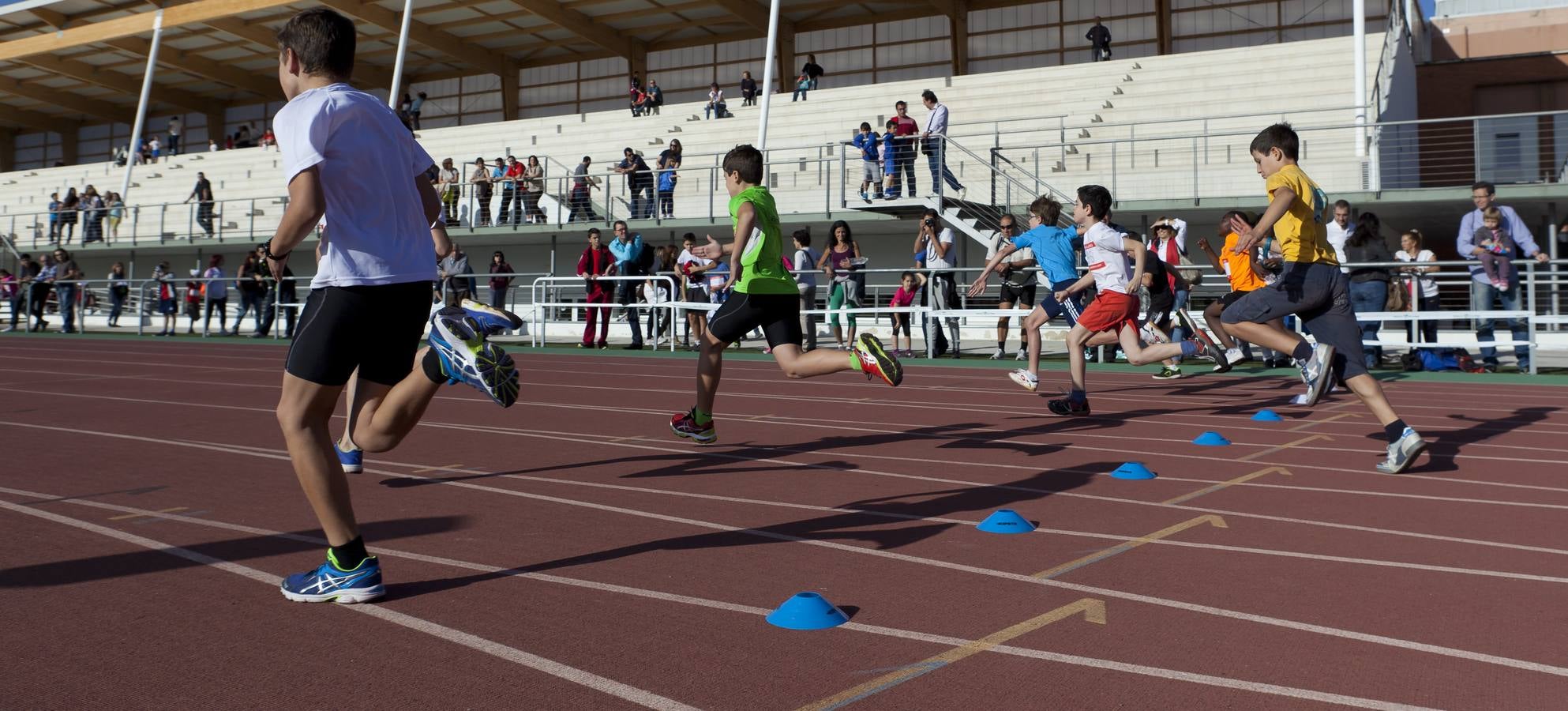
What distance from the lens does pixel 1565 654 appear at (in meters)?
3.25

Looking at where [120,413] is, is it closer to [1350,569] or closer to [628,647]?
[628,647]

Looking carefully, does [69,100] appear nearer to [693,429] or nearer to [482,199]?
[482,199]

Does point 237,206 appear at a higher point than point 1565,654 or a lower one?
higher

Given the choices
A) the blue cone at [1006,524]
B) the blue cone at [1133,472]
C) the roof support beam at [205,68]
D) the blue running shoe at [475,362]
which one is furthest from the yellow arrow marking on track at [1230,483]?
the roof support beam at [205,68]

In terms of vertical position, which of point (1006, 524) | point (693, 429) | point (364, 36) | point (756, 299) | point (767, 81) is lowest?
point (1006, 524)

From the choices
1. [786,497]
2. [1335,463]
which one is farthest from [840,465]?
[1335,463]

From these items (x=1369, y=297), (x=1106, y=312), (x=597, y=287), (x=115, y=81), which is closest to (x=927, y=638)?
(x=1106, y=312)

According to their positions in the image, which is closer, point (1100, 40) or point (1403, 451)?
point (1403, 451)

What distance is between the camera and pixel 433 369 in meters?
4.53

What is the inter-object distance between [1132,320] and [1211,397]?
145cm

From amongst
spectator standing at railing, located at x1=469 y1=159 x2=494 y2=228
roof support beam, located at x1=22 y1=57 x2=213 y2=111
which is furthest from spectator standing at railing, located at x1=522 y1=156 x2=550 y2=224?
roof support beam, located at x1=22 y1=57 x2=213 y2=111

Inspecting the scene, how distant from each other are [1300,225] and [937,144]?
14.3 m

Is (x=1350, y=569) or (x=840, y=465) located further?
(x=840, y=465)

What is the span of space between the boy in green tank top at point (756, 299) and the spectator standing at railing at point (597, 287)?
11.9m
